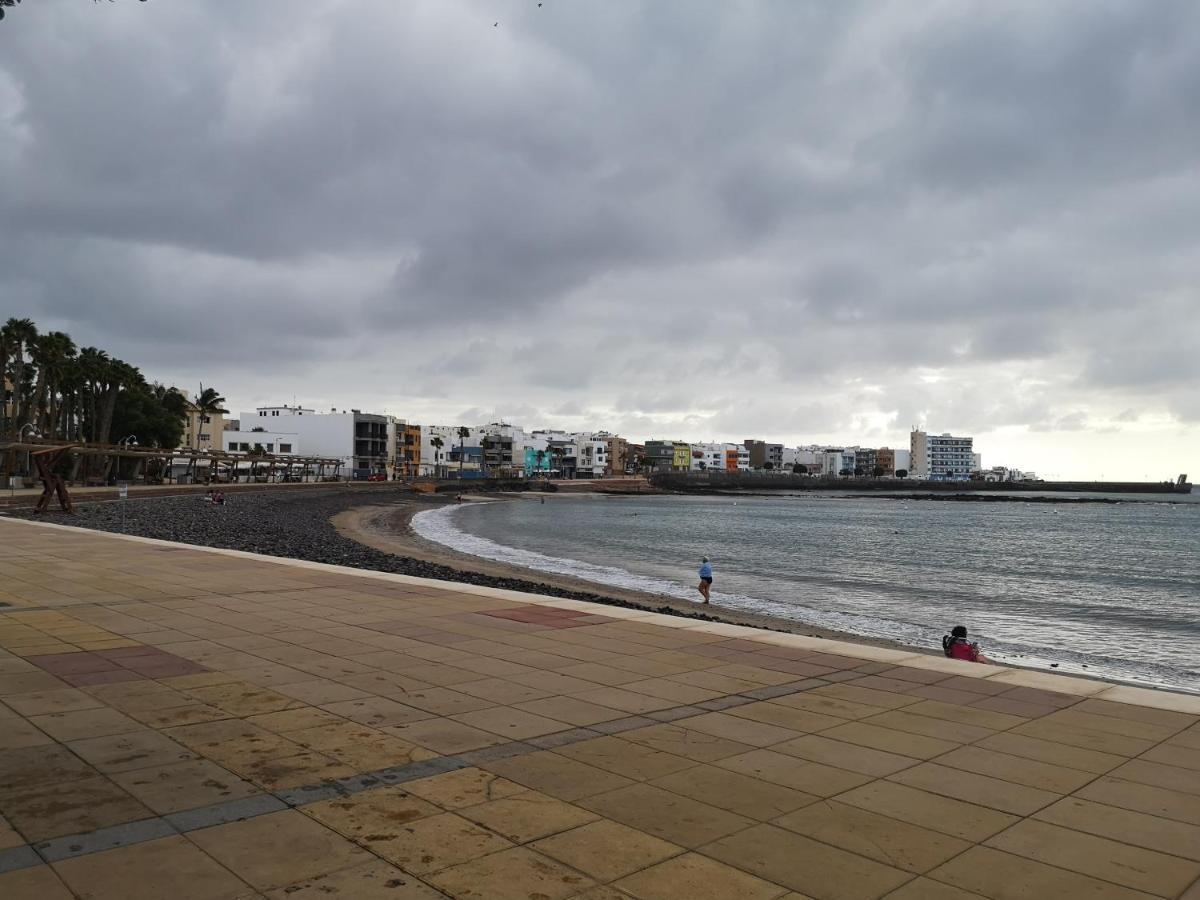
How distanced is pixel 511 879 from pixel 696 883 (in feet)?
2.80

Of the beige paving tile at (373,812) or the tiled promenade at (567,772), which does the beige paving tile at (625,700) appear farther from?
the beige paving tile at (373,812)

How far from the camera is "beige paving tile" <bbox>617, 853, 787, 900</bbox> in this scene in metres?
3.94

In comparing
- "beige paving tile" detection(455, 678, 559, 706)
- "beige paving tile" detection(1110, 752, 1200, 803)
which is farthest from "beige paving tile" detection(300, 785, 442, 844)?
"beige paving tile" detection(1110, 752, 1200, 803)

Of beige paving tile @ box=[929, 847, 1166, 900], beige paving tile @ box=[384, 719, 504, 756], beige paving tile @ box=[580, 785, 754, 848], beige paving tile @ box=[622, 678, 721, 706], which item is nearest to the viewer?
beige paving tile @ box=[929, 847, 1166, 900]

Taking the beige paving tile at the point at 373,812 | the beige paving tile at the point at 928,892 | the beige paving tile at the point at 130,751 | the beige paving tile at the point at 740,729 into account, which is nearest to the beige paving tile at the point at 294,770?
the beige paving tile at the point at 373,812

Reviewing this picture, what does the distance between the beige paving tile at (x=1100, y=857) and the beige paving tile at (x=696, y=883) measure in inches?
56.6

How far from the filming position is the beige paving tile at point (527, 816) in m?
4.59

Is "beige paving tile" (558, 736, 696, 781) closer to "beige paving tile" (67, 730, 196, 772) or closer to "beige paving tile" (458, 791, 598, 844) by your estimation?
"beige paving tile" (458, 791, 598, 844)

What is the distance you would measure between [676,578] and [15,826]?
30815 millimetres

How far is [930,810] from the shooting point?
504 centimetres

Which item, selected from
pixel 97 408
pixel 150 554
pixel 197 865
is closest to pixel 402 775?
pixel 197 865

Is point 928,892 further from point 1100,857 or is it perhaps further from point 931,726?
point 931,726

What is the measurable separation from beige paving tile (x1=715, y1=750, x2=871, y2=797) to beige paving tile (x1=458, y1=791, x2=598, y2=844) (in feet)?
4.23

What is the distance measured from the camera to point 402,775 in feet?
17.7
